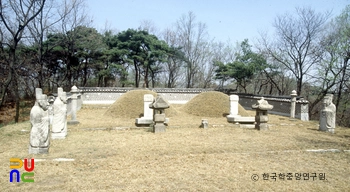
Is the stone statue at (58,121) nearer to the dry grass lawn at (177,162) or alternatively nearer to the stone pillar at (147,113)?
the dry grass lawn at (177,162)

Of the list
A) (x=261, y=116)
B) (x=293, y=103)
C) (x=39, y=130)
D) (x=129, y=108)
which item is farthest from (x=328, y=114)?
(x=39, y=130)

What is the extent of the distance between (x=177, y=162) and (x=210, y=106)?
936cm

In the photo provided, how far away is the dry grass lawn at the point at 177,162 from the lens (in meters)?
3.87

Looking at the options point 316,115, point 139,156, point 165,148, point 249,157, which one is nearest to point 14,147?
point 139,156

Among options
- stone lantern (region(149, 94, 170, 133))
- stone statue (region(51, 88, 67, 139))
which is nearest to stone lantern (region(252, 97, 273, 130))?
stone lantern (region(149, 94, 170, 133))

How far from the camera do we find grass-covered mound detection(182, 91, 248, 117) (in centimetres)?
1372

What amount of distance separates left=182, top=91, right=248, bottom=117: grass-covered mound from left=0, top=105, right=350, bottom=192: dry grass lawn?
17.5 feet

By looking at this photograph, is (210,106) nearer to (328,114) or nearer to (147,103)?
(147,103)

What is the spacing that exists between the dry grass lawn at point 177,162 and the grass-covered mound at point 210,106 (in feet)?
17.5

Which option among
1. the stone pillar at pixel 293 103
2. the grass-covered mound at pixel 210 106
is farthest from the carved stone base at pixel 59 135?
the stone pillar at pixel 293 103

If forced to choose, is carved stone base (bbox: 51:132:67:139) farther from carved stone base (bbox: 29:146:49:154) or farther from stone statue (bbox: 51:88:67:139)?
carved stone base (bbox: 29:146:49:154)

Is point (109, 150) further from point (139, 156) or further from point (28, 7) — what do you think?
point (28, 7)
